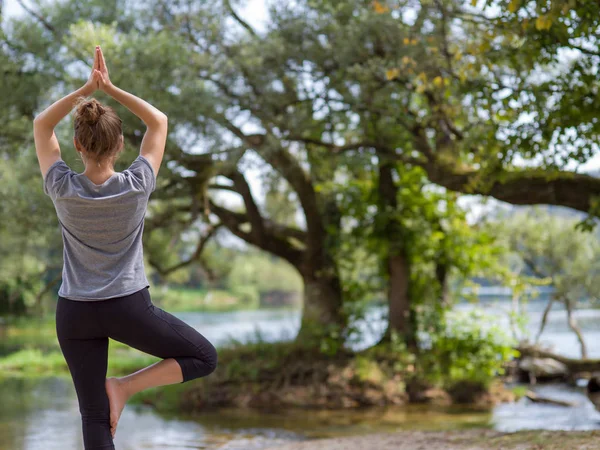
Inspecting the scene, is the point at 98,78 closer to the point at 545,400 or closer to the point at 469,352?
the point at 469,352

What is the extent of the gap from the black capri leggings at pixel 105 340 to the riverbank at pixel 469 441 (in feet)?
8.51

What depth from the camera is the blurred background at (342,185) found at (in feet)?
23.2

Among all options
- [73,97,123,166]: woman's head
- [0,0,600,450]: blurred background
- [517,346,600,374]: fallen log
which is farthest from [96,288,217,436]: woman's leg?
[517,346,600,374]: fallen log

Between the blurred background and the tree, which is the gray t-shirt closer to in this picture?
the blurred background

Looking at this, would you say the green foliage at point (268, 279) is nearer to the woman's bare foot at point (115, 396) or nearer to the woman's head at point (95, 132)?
the woman's bare foot at point (115, 396)

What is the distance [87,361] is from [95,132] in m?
0.85

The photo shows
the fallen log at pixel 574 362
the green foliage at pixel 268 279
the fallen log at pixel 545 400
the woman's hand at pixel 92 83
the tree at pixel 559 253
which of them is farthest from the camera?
the green foliage at pixel 268 279

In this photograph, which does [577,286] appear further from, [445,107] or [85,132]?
[85,132]

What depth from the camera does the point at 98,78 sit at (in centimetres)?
272

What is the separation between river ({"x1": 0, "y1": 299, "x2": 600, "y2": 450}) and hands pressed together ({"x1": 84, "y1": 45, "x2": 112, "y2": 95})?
4.96 m

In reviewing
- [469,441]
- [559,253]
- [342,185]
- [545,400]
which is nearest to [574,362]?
[545,400]

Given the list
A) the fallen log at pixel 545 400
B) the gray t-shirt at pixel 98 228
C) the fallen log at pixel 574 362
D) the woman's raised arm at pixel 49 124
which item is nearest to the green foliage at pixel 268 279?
the fallen log at pixel 574 362

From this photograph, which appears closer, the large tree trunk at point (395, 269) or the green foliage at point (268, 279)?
the large tree trunk at point (395, 269)

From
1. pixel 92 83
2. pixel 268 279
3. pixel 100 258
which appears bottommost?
pixel 100 258
